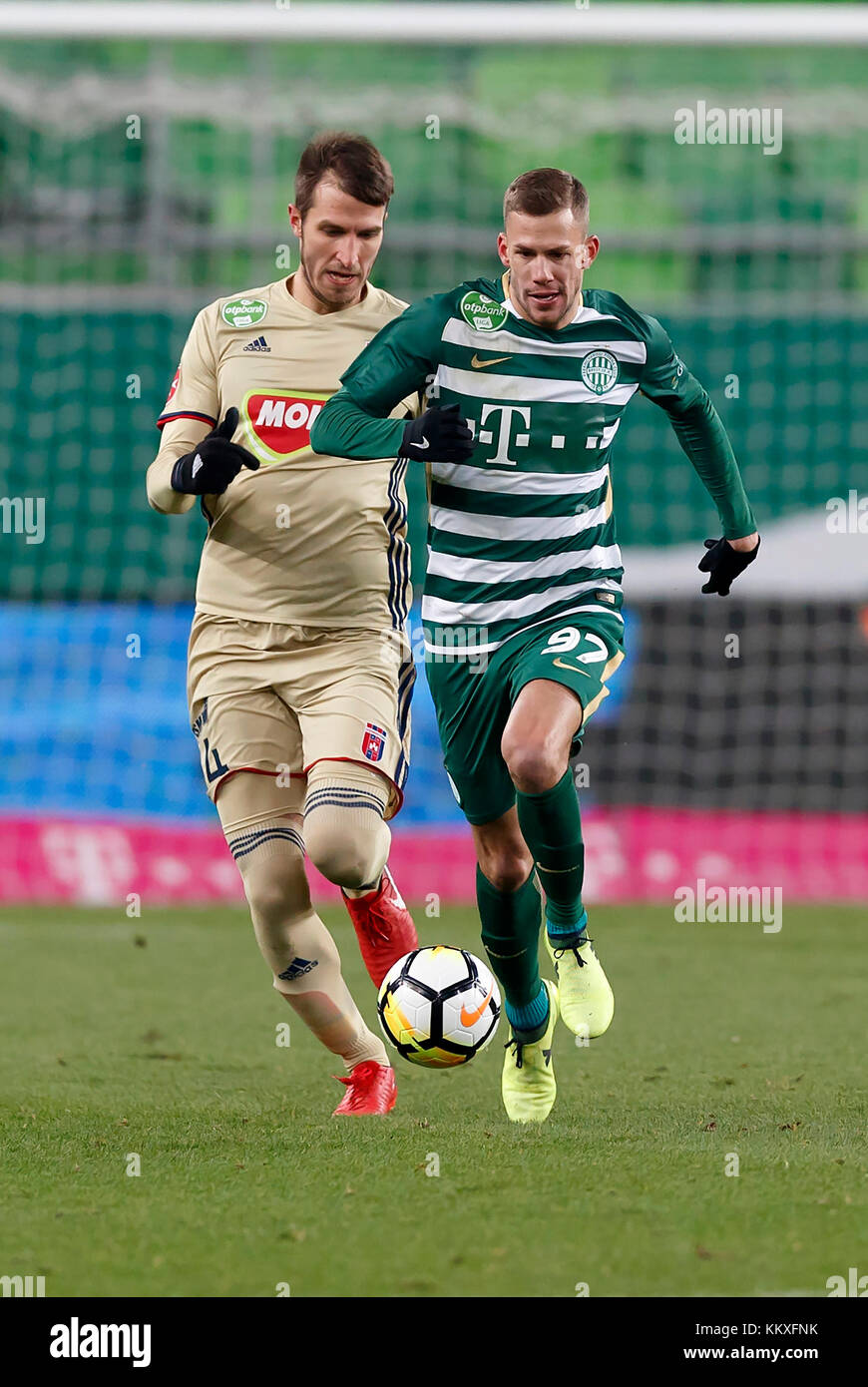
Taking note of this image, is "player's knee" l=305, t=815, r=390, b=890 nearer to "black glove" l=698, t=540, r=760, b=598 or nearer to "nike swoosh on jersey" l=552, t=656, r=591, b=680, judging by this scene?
"nike swoosh on jersey" l=552, t=656, r=591, b=680

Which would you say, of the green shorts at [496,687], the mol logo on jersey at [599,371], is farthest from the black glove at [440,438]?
the green shorts at [496,687]

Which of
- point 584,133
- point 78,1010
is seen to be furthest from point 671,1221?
point 584,133

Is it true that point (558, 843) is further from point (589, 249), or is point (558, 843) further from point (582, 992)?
point (589, 249)

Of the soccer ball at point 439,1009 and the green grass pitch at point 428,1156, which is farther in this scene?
the soccer ball at point 439,1009

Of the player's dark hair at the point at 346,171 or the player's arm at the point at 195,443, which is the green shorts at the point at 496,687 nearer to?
the player's arm at the point at 195,443

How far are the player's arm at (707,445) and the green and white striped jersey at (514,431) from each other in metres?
0.01

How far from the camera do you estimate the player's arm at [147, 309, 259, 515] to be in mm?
4938

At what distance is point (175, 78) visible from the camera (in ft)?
47.2

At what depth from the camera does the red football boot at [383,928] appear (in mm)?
5531

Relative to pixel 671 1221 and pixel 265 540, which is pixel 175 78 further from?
pixel 671 1221

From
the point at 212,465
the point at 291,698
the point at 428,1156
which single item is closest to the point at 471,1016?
the point at 428,1156

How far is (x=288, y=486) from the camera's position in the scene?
207 inches

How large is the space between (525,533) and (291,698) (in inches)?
32.3
